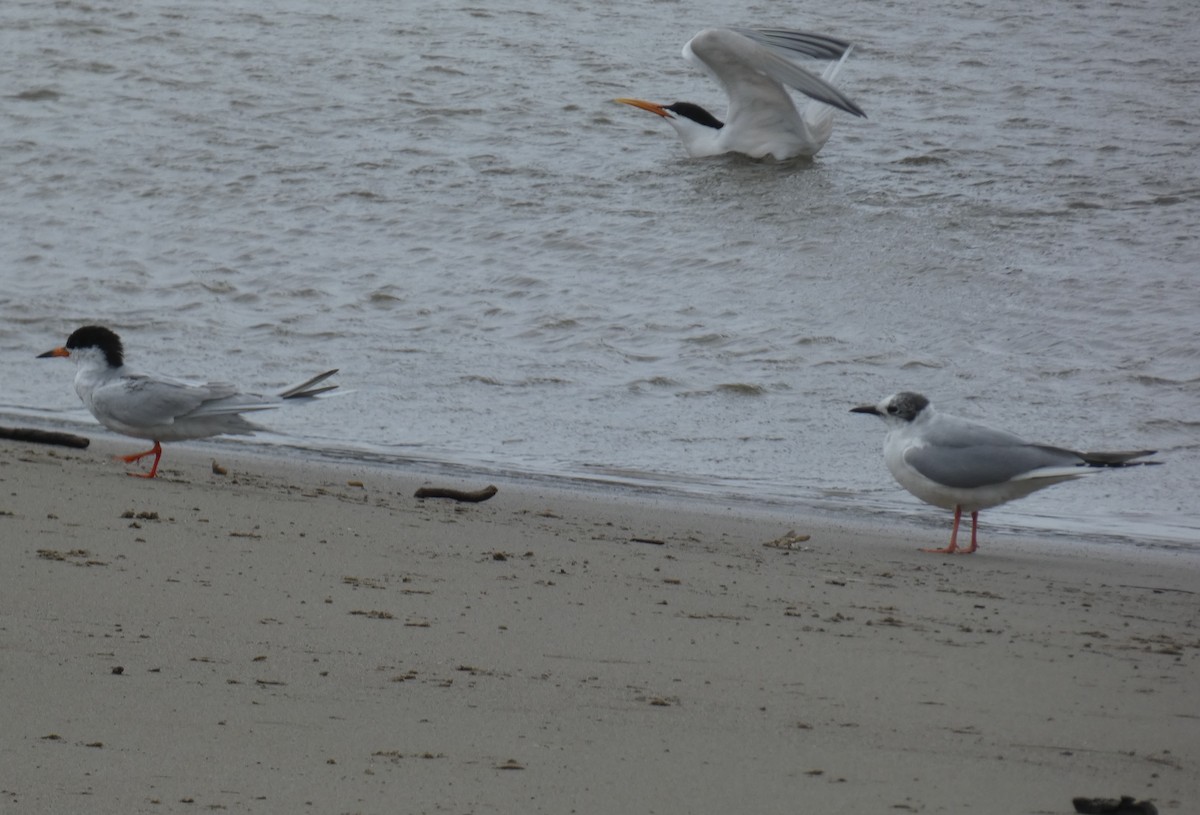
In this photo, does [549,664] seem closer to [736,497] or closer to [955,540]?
[955,540]

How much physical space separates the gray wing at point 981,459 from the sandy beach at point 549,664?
0.42 metres

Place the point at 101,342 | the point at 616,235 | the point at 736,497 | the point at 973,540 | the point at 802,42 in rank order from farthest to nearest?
the point at 802,42, the point at 616,235, the point at 101,342, the point at 736,497, the point at 973,540

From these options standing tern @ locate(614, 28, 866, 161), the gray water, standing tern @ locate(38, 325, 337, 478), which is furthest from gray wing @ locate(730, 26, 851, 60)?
standing tern @ locate(38, 325, 337, 478)

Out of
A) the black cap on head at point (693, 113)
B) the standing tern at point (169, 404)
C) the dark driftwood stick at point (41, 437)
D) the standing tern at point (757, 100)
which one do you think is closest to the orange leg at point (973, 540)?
the standing tern at point (169, 404)

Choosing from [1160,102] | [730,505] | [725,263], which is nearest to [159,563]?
[730,505]

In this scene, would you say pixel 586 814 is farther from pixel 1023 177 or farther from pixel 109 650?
pixel 1023 177

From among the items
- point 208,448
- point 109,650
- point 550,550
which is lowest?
point 208,448

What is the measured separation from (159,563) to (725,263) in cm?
604

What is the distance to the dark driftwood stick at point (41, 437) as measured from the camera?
5.59m

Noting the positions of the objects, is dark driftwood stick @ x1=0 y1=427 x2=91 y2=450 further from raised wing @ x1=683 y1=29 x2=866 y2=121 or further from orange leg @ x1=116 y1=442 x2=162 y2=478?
raised wing @ x1=683 y1=29 x2=866 y2=121

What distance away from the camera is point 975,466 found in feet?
17.4

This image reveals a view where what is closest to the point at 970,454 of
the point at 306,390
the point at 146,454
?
the point at 306,390

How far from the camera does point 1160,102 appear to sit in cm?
1206

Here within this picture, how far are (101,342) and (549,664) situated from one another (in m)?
3.59
